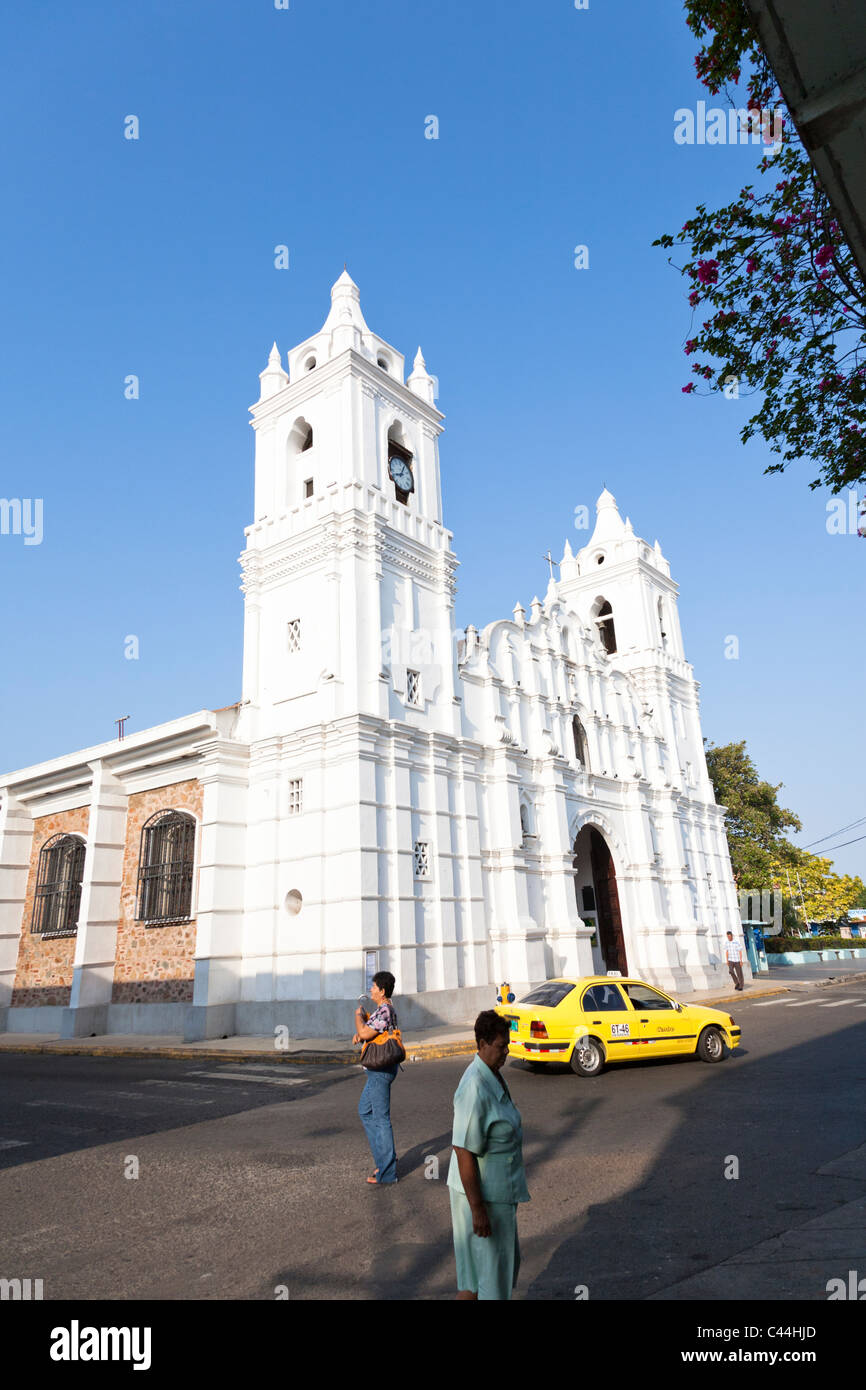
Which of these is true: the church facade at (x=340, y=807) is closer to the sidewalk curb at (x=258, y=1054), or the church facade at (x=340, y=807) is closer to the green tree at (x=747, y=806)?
the sidewalk curb at (x=258, y=1054)

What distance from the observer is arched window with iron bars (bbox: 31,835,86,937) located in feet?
84.8

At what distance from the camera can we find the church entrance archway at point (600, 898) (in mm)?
28656

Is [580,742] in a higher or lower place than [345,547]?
lower

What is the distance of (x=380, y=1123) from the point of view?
684cm

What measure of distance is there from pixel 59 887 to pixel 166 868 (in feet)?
19.6

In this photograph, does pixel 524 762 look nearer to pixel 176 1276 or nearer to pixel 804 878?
pixel 176 1276

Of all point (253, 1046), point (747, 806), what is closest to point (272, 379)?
point (253, 1046)

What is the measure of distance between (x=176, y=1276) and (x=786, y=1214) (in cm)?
402

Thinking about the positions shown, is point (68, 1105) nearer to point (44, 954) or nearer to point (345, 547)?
point (345, 547)

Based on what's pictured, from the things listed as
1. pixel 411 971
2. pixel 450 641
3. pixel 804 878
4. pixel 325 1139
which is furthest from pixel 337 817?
pixel 804 878

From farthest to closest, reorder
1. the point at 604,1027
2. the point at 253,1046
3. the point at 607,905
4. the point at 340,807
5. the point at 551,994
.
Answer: the point at 607,905 → the point at 340,807 → the point at 253,1046 → the point at 551,994 → the point at 604,1027

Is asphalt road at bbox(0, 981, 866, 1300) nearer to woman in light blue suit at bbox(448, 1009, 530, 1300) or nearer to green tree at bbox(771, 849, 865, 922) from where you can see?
woman in light blue suit at bbox(448, 1009, 530, 1300)
